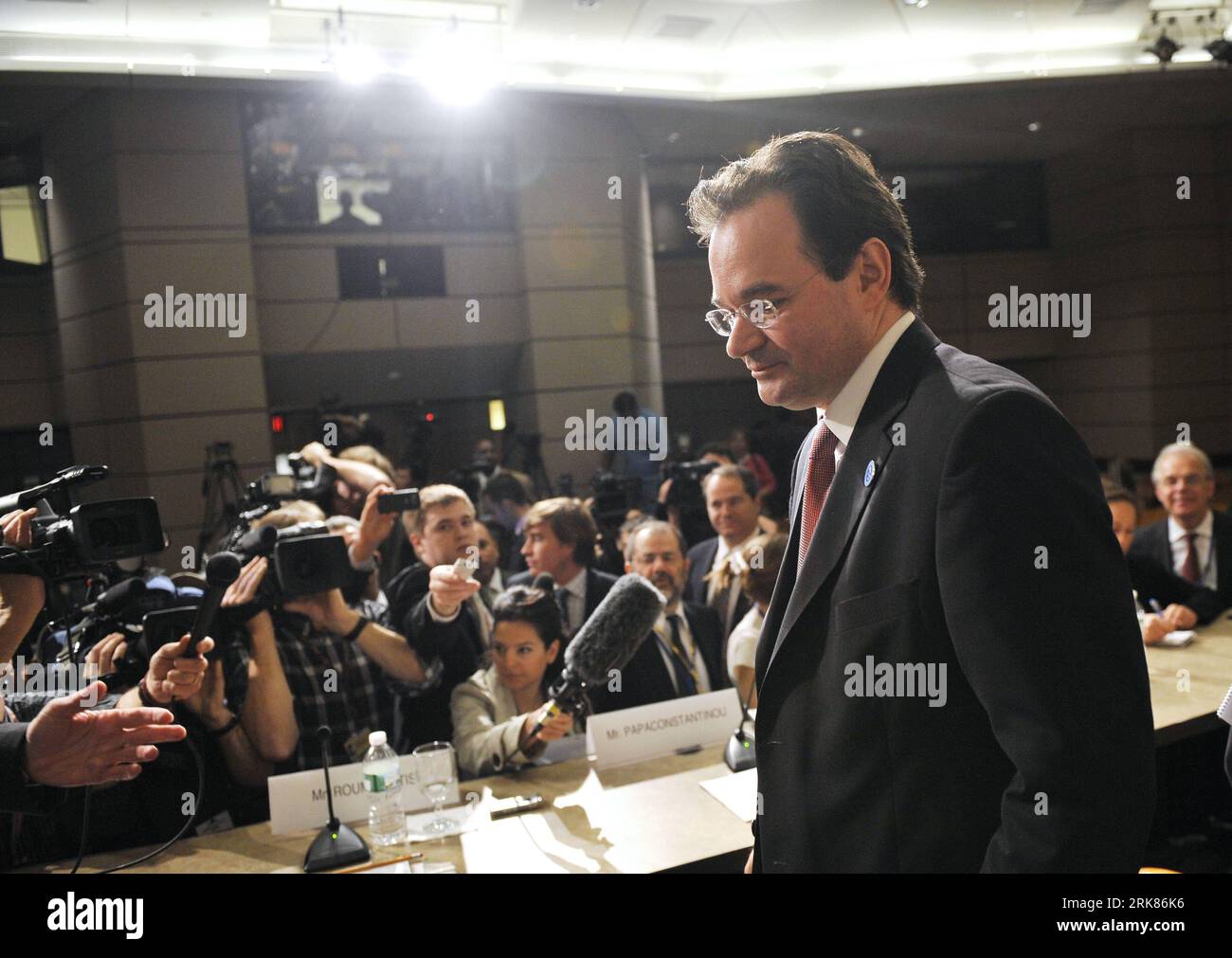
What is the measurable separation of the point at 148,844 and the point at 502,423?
425 cm

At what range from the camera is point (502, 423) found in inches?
230

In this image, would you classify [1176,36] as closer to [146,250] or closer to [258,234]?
[258,234]

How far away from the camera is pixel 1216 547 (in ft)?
9.38

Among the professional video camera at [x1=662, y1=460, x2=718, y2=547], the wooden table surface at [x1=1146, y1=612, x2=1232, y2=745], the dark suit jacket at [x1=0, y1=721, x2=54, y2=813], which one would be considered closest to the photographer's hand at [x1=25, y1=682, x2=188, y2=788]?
the dark suit jacket at [x1=0, y1=721, x2=54, y2=813]

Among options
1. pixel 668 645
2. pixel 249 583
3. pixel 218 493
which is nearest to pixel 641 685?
pixel 668 645

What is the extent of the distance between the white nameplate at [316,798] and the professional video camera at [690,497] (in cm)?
192

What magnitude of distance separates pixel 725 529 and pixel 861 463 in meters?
1.93

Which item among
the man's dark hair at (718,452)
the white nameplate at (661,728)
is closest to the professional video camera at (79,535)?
the white nameplate at (661,728)

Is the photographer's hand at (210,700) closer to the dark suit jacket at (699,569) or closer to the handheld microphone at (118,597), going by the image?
the handheld microphone at (118,597)

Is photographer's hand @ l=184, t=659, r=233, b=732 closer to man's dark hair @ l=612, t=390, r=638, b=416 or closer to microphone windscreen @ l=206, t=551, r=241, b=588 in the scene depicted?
microphone windscreen @ l=206, t=551, r=241, b=588

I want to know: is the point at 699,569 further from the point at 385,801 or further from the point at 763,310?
the point at 763,310

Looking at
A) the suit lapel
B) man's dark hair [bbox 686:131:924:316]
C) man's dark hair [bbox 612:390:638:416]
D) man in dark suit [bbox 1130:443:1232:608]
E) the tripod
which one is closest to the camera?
the suit lapel

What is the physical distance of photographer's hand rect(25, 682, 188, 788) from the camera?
1.35 m
